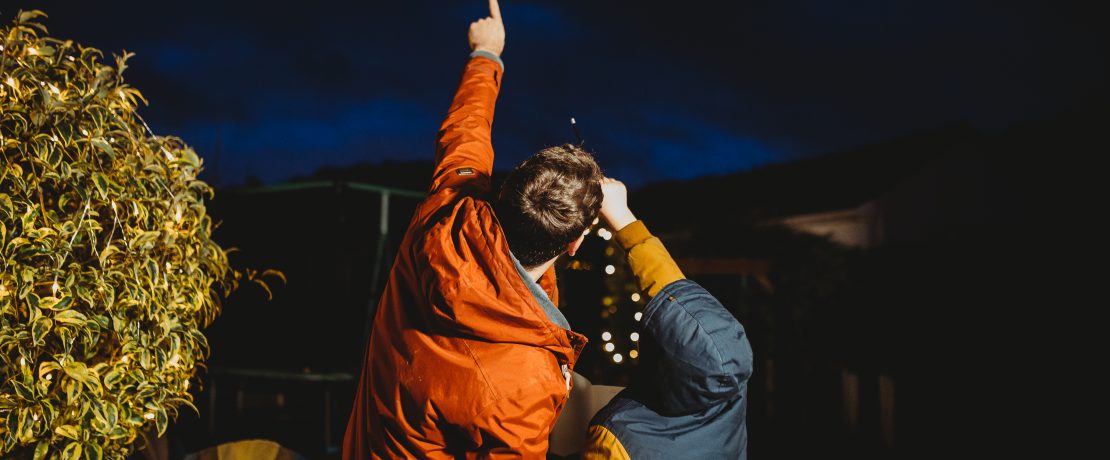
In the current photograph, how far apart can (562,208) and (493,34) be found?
3.24 feet

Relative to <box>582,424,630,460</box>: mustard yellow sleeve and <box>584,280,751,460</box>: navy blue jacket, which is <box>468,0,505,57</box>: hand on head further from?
<box>582,424,630,460</box>: mustard yellow sleeve

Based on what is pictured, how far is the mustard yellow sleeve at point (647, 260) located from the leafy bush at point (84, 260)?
1569 mm

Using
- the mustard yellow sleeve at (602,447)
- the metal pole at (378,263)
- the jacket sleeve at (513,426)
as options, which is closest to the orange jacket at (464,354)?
the jacket sleeve at (513,426)

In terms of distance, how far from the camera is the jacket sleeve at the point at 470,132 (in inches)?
71.8

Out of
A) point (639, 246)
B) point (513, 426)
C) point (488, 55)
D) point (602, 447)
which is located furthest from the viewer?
point (488, 55)

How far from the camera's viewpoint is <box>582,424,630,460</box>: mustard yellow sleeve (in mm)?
1499

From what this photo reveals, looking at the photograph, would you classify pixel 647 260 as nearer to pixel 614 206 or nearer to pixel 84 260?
pixel 614 206

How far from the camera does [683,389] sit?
4.72 feet

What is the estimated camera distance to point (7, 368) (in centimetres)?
179

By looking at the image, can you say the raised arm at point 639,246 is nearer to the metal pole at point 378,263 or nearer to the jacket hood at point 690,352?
the jacket hood at point 690,352

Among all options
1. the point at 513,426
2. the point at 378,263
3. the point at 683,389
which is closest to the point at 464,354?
the point at 513,426

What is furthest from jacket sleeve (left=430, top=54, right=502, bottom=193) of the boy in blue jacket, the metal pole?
the metal pole

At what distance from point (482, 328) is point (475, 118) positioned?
2.68 ft

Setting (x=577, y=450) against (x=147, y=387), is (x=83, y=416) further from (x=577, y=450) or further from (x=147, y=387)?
(x=577, y=450)
